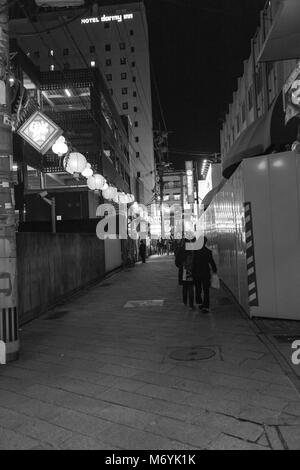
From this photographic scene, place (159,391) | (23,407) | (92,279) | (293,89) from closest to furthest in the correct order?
1. (23,407)
2. (159,391)
3. (293,89)
4. (92,279)

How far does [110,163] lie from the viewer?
34.0m

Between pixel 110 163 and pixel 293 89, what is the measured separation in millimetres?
27289

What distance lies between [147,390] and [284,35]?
7.85 m

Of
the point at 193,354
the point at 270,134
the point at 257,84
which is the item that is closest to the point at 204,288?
the point at 193,354

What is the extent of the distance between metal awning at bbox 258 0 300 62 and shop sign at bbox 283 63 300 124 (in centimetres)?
149

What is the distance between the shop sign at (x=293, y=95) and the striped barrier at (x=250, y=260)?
215 centimetres

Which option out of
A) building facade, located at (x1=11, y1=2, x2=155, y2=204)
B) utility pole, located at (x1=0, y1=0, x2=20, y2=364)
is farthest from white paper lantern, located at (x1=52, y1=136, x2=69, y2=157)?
building facade, located at (x1=11, y1=2, x2=155, y2=204)

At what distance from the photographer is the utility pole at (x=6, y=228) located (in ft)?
22.6

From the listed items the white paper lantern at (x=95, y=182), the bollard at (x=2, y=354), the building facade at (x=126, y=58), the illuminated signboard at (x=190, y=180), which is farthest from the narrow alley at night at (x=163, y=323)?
the building facade at (x=126, y=58)

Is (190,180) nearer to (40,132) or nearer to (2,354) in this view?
(40,132)

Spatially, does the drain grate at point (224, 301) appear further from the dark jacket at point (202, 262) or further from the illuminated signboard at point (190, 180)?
the illuminated signboard at point (190, 180)

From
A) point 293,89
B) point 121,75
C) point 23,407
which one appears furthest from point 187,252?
point 121,75

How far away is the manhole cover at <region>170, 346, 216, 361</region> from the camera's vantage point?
6.86 meters
